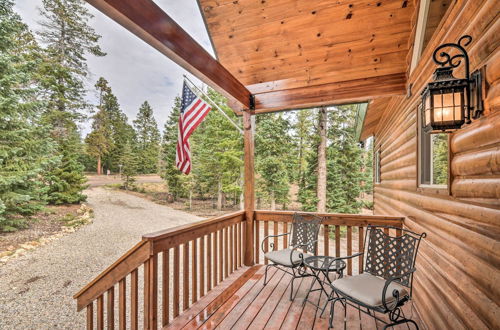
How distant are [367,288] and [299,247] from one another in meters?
0.98

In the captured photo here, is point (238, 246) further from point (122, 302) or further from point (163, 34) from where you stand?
point (163, 34)

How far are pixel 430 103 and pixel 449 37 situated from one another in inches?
29.6

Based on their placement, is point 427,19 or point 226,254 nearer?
point 427,19

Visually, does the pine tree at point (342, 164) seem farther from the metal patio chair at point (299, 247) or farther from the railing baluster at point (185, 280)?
the railing baluster at point (185, 280)

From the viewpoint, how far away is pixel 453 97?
144 centimetres

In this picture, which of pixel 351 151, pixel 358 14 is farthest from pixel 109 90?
pixel 358 14

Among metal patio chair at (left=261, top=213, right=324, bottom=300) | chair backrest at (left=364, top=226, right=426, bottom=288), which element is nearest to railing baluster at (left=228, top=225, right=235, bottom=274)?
metal patio chair at (left=261, top=213, right=324, bottom=300)

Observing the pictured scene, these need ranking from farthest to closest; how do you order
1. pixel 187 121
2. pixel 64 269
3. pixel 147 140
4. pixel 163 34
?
pixel 147 140
pixel 64 269
pixel 187 121
pixel 163 34

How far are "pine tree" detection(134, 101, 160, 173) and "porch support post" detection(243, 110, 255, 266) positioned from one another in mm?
11800

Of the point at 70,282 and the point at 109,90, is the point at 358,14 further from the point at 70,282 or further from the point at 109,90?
the point at 109,90

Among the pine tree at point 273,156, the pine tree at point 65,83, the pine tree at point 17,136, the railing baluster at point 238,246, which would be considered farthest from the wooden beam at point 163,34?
the pine tree at point 65,83

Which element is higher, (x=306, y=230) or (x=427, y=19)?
(x=427, y=19)

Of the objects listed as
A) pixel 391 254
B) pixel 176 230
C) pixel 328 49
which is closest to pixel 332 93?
pixel 328 49

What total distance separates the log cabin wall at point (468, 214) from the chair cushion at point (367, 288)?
13.6 inches
